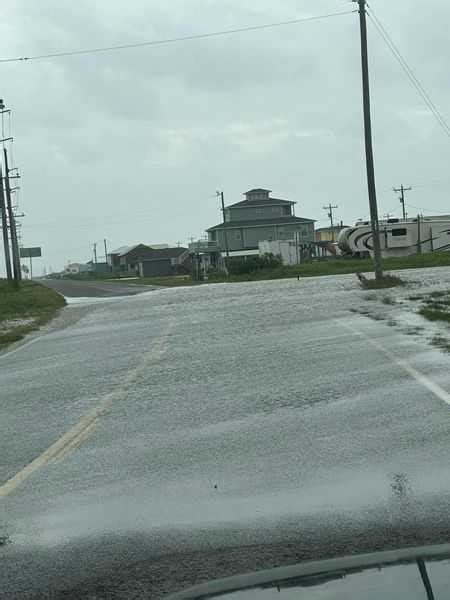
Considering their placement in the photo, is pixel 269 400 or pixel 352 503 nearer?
pixel 352 503

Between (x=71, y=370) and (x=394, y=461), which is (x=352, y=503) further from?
(x=71, y=370)

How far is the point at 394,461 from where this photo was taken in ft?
21.9

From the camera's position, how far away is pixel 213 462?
701 cm

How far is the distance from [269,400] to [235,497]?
3.85m

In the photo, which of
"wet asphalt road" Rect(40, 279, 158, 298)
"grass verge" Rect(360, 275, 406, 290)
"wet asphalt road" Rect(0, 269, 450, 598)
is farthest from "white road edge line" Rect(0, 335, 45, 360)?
"wet asphalt road" Rect(40, 279, 158, 298)

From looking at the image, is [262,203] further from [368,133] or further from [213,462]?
[213,462]

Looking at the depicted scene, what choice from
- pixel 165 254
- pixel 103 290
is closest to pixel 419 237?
pixel 103 290

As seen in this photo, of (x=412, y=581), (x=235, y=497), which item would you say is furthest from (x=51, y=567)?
(x=412, y=581)

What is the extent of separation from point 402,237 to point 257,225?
3765 centimetres

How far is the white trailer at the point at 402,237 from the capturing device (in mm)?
62719

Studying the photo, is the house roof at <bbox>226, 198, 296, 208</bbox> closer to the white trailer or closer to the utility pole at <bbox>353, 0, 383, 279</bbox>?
the white trailer

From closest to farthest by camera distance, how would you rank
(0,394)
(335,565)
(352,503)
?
(335,565)
(352,503)
(0,394)

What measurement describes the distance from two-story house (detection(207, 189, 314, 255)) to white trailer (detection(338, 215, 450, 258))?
34.0 m

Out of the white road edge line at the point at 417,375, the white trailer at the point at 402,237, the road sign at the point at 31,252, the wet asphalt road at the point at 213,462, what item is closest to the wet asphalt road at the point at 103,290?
the white trailer at the point at 402,237
